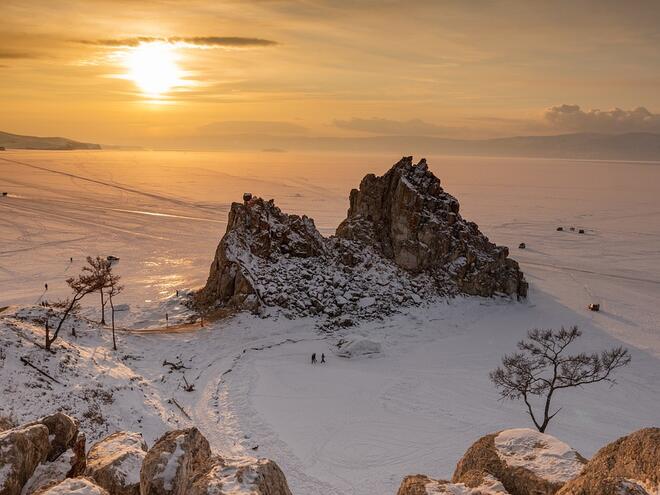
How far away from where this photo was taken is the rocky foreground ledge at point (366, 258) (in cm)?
5356

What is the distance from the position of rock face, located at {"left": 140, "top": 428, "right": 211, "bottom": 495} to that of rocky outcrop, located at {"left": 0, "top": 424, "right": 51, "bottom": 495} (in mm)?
3553

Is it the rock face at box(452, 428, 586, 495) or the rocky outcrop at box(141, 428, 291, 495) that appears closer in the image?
the rocky outcrop at box(141, 428, 291, 495)

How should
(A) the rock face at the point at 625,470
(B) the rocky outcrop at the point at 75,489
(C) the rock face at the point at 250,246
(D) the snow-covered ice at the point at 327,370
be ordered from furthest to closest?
(C) the rock face at the point at 250,246, (D) the snow-covered ice at the point at 327,370, (B) the rocky outcrop at the point at 75,489, (A) the rock face at the point at 625,470

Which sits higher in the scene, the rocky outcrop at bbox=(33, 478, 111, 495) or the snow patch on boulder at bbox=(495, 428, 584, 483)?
the snow patch on boulder at bbox=(495, 428, 584, 483)

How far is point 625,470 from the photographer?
40.5ft

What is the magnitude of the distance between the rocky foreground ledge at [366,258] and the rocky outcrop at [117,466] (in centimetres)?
3513

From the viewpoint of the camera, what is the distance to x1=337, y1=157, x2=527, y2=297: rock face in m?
59.7

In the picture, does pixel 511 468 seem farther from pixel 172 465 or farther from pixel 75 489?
pixel 75 489

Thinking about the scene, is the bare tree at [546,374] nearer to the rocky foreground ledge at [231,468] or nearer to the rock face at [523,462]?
the rock face at [523,462]

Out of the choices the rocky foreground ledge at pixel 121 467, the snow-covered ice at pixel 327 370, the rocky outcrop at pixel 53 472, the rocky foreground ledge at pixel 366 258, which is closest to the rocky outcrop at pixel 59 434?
the rocky foreground ledge at pixel 121 467

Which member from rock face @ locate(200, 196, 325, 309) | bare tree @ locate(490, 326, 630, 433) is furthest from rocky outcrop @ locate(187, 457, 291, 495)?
rock face @ locate(200, 196, 325, 309)

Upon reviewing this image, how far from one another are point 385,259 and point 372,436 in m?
30.5

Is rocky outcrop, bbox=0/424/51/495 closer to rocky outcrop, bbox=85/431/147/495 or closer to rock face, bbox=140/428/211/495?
rocky outcrop, bbox=85/431/147/495

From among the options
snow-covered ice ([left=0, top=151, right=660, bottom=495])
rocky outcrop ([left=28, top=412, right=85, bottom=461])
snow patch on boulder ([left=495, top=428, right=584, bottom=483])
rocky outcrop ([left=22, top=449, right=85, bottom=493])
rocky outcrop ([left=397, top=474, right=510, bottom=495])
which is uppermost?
snow patch on boulder ([left=495, top=428, right=584, bottom=483])
